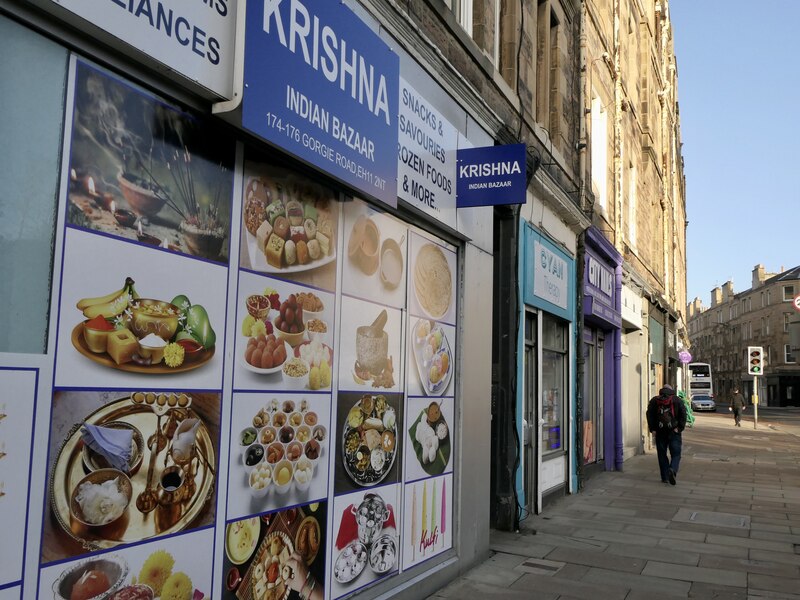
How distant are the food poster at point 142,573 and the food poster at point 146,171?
53.0 inches

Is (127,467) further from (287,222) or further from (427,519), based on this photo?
(427,519)

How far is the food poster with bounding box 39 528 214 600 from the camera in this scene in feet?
9.23

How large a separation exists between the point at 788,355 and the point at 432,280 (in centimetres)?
8288

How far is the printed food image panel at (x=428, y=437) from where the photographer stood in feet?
19.1

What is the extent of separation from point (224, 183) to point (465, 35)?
173 inches

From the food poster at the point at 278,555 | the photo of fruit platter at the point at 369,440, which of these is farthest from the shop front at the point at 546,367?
the food poster at the point at 278,555

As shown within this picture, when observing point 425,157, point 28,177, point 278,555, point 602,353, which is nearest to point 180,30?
point 28,177

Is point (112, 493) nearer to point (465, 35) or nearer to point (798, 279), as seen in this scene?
point (465, 35)

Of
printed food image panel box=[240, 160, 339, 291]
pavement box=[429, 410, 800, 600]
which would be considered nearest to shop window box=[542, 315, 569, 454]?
pavement box=[429, 410, 800, 600]

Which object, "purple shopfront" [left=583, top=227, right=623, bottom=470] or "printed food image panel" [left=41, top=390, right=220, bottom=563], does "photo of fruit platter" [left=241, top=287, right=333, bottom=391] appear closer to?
"printed food image panel" [left=41, top=390, right=220, bottom=563]

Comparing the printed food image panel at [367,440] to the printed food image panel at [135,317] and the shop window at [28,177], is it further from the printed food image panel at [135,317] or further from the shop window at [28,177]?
the shop window at [28,177]

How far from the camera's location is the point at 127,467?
3.13 metres

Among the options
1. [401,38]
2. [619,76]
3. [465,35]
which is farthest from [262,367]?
[619,76]

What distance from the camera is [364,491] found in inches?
200
